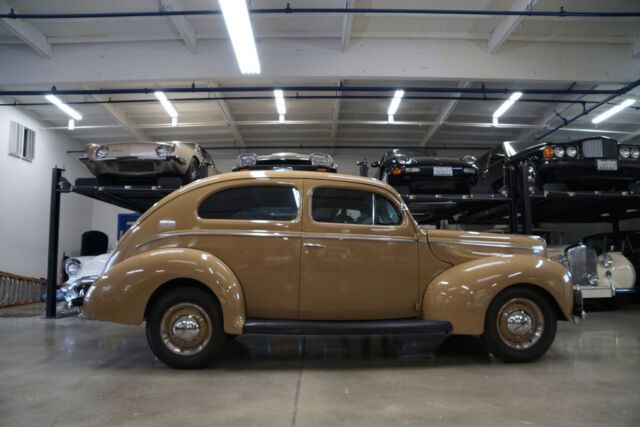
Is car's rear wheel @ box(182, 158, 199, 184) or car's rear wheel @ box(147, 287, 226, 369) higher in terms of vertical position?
car's rear wheel @ box(182, 158, 199, 184)

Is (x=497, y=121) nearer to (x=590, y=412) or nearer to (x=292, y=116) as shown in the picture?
(x=292, y=116)

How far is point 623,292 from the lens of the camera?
274 inches

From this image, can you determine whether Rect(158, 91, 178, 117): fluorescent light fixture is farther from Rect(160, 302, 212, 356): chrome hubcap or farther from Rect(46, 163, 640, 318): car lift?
Rect(160, 302, 212, 356): chrome hubcap

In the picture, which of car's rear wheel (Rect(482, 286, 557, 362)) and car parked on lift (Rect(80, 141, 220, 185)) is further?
car parked on lift (Rect(80, 141, 220, 185))

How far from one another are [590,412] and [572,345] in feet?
6.96

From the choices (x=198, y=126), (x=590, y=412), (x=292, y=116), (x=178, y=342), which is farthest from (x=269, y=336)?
(x=198, y=126)

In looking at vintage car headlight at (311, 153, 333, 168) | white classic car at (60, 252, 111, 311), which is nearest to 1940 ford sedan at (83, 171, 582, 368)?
Result: white classic car at (60, 252, 111, 311)

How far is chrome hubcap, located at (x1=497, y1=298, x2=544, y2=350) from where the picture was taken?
3391 mm

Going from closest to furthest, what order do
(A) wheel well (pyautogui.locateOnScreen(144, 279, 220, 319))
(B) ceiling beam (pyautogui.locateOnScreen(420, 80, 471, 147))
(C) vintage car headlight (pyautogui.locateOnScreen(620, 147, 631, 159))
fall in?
(A) wheel well (pyautogui.locateOnScreen(144, 279, 220, 319)), (C) vintage car headlight (pyautogui.locateOnScreen(620, 147, 631, 159)), (B) ceiling beam (pyautogui.locateOnScreen(420, 80, 471, 147))

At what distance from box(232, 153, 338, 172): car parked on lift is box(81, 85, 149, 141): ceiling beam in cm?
503

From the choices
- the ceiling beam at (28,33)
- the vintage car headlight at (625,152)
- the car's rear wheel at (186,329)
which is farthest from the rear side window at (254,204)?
the ceiling beam at (28,33)

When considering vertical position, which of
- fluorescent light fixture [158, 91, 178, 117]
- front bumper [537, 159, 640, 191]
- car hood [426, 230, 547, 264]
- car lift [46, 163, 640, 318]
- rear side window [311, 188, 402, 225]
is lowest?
car hood [426, 230, 547, 264]

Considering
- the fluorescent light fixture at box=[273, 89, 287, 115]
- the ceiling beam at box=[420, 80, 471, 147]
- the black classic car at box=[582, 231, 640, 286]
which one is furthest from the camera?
the ceiling beam at box=[420, 80, 471, 147]

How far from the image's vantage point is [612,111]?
1074cm
